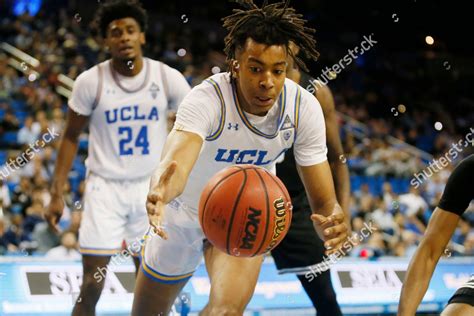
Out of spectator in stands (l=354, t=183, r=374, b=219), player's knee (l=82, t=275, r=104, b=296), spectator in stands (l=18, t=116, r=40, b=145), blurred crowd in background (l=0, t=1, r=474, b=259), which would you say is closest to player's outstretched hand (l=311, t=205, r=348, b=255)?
Answer: player's knee (l=82, t=275, r=104, b=296)

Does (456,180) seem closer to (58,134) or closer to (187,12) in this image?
(58,134)

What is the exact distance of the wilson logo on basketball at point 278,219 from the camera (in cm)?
338

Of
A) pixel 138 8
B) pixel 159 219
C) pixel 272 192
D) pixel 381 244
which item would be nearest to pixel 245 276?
pixel 272 192

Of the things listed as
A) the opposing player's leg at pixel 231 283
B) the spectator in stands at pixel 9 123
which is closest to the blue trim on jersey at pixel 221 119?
the opposing player's leg at pixel 231 283

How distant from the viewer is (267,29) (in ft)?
11.7

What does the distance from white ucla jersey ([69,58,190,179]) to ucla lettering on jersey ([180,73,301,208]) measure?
141cm

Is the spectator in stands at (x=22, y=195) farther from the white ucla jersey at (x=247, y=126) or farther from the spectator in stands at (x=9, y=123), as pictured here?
the white ucla jersey at (x=247, y=126)

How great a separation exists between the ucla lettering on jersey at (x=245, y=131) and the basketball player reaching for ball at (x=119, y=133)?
1427 millimetres

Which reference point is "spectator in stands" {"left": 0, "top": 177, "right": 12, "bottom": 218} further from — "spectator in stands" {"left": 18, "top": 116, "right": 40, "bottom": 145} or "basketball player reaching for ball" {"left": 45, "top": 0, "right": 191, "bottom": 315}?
"basketball player reaching for ball" {"left": 45, "top": 0, "right": 191, "bottom": 315}

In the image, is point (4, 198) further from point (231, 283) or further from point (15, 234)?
point (231, 283)

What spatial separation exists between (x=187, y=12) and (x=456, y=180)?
16853mm

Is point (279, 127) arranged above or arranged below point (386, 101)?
above

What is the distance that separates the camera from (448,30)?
1625 cm

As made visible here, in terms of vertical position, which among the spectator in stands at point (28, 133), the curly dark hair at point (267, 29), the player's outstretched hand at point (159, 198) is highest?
the curly dark hair at point (267, 29)
